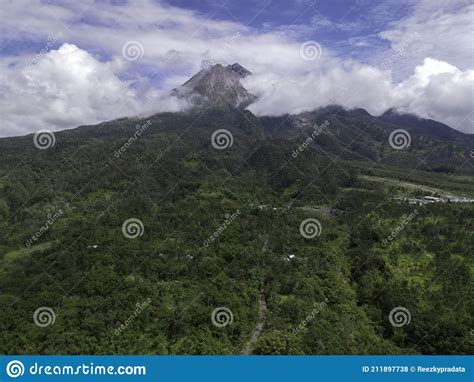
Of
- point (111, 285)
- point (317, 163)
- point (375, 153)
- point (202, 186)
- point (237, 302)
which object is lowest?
point (111, 285)

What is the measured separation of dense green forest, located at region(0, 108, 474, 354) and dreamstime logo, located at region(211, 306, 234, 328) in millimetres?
239

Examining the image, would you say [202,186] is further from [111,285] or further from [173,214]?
[111,285]

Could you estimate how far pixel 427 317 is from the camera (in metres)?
33.6

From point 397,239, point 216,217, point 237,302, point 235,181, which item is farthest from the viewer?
point 235,181

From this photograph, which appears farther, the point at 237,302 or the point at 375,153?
the point at 375,153

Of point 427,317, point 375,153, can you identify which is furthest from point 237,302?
point 375,153

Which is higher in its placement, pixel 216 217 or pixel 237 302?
pixel 216 217

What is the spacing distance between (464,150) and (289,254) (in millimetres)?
177187
